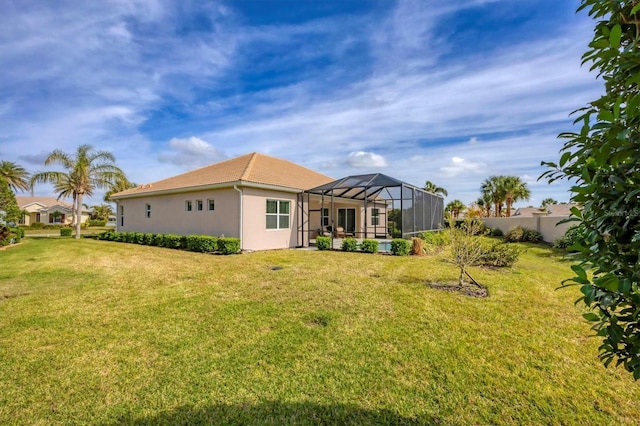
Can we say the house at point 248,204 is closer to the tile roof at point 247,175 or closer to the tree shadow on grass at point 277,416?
the tile roof at point 247,175

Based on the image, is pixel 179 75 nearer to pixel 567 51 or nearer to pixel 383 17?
pixel 383 17

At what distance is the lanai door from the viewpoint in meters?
21.6

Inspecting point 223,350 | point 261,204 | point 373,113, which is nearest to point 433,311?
point 223,350

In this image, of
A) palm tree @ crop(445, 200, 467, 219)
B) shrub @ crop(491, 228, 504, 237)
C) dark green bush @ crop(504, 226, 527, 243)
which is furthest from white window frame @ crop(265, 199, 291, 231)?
palm tree @ crop(445, 200, 467, 219)

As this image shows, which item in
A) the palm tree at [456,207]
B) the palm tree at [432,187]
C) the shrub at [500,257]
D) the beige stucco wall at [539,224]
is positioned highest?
the palm tree at [432,187]

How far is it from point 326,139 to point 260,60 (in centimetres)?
827

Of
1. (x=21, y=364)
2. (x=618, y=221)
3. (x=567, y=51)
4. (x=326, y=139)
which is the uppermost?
(x=326, y=139)

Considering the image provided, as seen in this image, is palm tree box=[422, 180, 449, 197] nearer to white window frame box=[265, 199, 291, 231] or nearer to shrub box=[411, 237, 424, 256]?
shrub box=[411, 237, 424, 256]

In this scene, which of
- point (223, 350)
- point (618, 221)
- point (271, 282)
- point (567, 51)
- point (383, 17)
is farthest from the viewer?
point (383, 17)

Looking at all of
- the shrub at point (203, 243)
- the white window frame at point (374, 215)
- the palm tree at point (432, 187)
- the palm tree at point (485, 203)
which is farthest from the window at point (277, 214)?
the palm tree at point (485, 203)

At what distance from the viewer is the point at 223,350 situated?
3998mm

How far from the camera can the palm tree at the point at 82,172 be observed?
2128cm

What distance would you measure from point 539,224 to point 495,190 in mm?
14636

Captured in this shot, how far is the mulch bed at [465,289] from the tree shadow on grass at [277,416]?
463 centimetres
